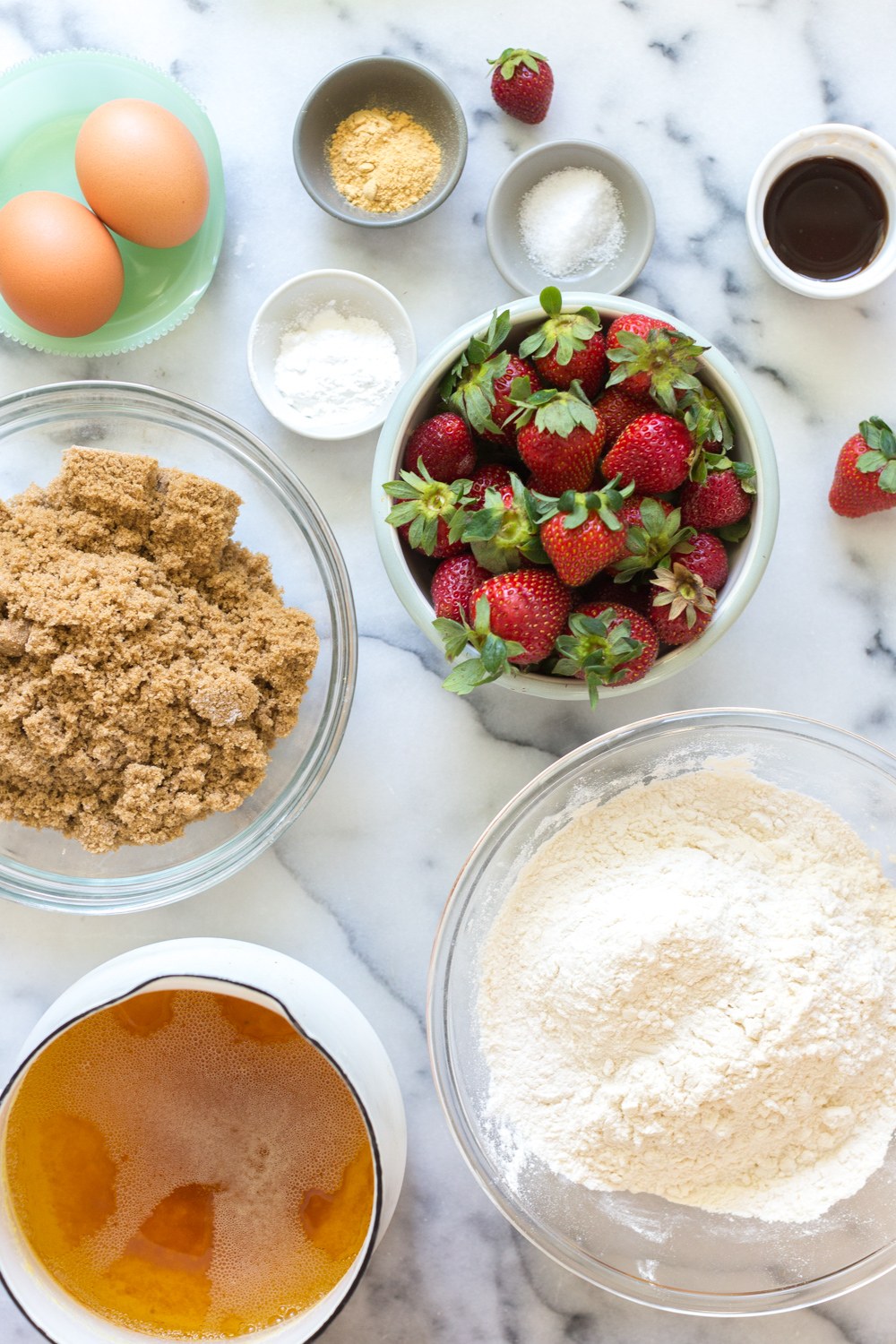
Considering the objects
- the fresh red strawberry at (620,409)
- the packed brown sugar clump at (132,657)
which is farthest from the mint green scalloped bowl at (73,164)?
the fresh red strawberry at (620,409)

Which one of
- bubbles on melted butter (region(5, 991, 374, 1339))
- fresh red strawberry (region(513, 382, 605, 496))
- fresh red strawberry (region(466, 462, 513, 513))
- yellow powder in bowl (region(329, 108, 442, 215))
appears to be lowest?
bubbles on melted butter (region(5, 991, 374, 1339))

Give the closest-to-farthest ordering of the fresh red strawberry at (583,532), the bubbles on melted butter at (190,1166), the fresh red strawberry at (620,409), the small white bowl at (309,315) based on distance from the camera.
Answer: the fresh red strawberry at (583,532)
the fresh red strawberry at (620,409)
the bubbles on melted butter at (190,1166)
the small white bowl at (309,315)

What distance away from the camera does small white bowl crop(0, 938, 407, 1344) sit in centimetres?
114

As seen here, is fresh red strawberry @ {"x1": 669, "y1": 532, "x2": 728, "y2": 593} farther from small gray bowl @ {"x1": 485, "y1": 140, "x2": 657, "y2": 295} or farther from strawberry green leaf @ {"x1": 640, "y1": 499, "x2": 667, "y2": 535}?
small gray bowl @ {"x1": 485, "y1": 140, "x2": 657, "y2": 295}

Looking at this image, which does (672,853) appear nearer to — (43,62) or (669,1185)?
(669,1185)

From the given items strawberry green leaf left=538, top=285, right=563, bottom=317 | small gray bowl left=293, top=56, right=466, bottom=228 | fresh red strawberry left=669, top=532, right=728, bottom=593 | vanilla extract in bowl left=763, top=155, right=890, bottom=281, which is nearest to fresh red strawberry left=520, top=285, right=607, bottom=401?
strawberry green leaf left=538, top=285, right=563, bottom=317

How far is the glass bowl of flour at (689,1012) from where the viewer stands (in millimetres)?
1165

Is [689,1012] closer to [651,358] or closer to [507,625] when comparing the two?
[507,625]

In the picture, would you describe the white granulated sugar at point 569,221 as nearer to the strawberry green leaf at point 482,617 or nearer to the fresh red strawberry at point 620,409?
the fresh red strawberry at point 620,409

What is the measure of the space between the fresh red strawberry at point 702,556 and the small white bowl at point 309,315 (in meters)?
0.47

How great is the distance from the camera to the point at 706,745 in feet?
4.31

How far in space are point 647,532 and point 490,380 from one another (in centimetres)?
27

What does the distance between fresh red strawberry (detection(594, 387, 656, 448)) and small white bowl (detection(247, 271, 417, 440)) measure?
0.34 metres

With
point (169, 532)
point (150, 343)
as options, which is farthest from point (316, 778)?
point (150, 343)
